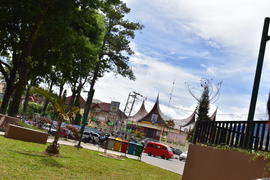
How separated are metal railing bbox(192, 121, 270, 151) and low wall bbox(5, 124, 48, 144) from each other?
1014 centimetres

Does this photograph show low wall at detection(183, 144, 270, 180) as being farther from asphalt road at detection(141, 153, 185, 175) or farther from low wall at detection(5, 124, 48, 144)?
low wall at detection(5, 124, 48, 144)

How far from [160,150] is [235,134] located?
2825 cm

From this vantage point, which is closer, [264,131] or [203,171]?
[264,131]

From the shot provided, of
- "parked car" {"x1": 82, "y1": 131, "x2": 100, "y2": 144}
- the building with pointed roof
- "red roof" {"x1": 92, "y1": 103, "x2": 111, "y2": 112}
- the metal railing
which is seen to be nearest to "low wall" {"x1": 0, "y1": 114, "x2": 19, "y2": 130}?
the metal railing

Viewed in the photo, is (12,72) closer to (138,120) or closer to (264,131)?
(264,131)

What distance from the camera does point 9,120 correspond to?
64.1 feet

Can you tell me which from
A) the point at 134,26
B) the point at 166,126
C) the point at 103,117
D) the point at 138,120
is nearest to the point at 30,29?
the point at 134,26

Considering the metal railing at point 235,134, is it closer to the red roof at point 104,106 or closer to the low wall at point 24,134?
the low wall at point 24,134

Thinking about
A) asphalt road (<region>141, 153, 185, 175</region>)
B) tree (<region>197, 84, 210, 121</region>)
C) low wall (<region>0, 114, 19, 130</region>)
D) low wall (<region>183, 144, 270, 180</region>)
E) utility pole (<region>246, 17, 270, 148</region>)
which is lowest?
asphalt road (<region>141, 153, 185, 175</region>)

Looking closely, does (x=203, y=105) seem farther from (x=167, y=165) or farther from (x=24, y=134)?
(x=24, y=134)

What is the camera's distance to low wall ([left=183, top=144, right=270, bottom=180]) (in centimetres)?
655

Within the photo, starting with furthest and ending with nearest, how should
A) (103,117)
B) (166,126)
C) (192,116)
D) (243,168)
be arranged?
(103,117)
(192,116)
(166,126)
(243,168)

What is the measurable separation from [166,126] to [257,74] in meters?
64.0

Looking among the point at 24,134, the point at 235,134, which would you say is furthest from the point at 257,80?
the point at 24,134
